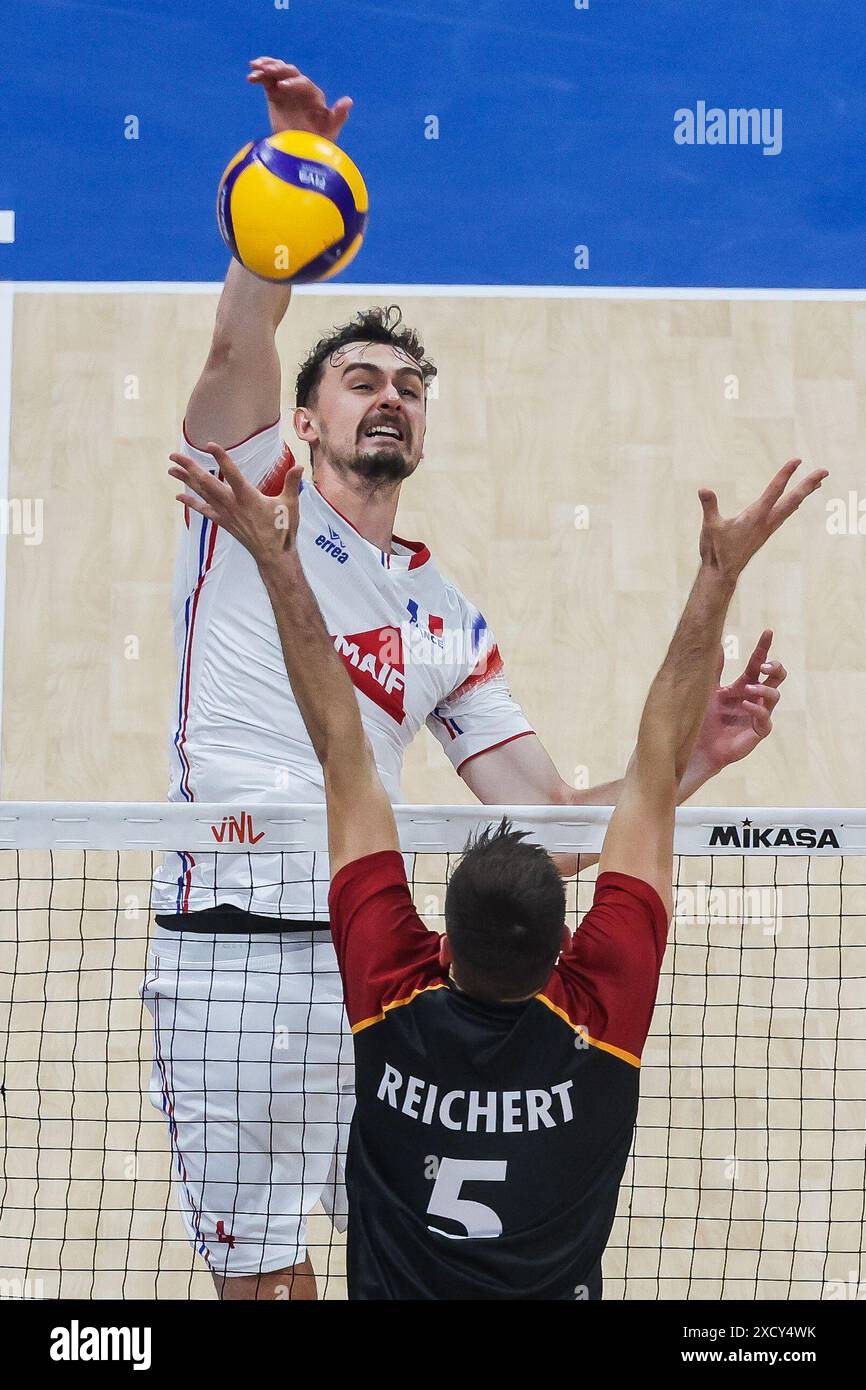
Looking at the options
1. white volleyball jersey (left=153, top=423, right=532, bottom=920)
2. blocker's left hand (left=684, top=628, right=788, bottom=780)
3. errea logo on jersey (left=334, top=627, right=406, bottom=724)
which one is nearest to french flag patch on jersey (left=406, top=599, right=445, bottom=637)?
white volleyball jersey (left=153, top=423, right=532, bottom=920)

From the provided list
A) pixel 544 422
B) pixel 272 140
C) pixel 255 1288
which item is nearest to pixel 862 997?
pixel 544 422

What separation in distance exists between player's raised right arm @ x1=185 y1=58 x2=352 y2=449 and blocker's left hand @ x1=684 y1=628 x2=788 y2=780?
138 centimetres

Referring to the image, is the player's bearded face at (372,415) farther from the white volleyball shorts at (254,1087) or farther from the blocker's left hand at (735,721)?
the white volleyball shorts at (254,1087)

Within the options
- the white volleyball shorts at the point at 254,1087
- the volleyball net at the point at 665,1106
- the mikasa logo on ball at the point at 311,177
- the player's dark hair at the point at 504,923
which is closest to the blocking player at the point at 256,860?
the white volleyball shorts at the point at 254,1087

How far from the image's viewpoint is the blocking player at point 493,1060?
2.38 m

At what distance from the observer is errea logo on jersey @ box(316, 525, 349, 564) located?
13.8ft

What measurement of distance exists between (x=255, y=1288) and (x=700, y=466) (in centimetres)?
521

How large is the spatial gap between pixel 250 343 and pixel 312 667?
1.24 metres

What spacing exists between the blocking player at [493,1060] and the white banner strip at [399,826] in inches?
37.9

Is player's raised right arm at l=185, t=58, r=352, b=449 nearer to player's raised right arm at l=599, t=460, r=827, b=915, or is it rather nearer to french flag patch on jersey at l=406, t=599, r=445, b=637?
french flag patch on jersey at l=406, t=599, r=445, b=637

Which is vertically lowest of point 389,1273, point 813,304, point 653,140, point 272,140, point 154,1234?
point 154,1234

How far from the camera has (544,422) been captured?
7.81 m

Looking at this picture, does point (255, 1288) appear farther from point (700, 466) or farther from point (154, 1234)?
point (700, 466)

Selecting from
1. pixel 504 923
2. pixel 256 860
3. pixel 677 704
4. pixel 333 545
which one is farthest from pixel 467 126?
pixel 504 923
